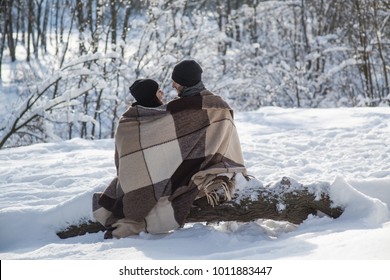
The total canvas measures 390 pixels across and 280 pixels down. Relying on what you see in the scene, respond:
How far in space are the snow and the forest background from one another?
11.5 ft

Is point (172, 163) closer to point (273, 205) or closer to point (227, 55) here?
point (273, 205)

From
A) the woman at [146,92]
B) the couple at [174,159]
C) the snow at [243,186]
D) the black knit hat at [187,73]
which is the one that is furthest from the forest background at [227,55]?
the black knit hat at [187,73]

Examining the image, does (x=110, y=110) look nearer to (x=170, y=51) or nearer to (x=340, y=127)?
(x=170, y=51)

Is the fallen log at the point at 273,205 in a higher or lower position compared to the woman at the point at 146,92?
lower

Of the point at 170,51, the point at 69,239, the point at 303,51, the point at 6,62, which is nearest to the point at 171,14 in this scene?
the point at 170,51

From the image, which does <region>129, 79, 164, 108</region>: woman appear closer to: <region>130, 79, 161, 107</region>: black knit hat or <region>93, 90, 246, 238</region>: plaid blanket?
<region>130, 79, 161, 107</region>: black knit hat

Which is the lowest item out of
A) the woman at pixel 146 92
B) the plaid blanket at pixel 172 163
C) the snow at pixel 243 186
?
the snow at pixel 243 186

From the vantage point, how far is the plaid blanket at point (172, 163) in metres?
4.37

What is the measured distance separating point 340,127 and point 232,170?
14.6ft

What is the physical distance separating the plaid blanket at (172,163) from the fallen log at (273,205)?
0.09 m

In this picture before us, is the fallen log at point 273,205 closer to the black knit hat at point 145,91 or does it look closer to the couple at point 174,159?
the couple at point 174,159

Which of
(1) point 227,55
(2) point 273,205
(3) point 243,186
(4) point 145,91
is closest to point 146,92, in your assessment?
(4) point 145,91

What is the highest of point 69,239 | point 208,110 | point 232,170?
point 208,110

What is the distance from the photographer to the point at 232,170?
173 inches
